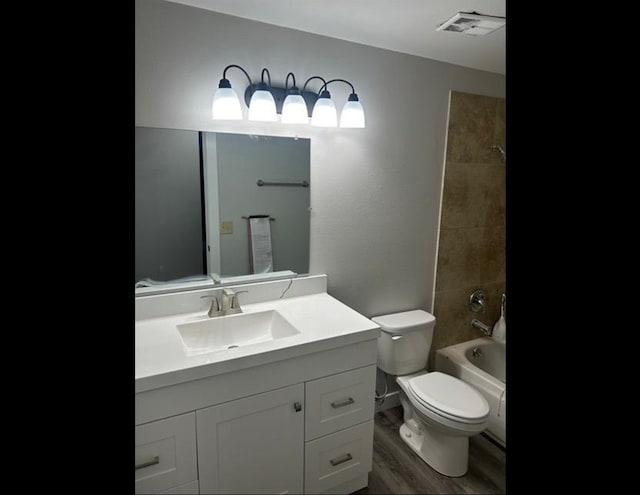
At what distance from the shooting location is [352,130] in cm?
195

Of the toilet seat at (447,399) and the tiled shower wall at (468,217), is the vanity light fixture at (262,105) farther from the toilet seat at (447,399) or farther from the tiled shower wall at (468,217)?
the toilet seat at (447,399)

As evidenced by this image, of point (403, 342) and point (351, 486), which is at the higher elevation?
point (403, 342)

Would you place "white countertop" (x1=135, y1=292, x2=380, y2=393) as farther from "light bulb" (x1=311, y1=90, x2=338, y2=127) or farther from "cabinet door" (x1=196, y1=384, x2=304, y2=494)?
"light bulb" (x1=311, y1=90, x2=338, y2=127)

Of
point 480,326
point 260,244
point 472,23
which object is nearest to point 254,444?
point 260,244

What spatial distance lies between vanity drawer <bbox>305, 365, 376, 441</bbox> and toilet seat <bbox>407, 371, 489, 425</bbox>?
0.37 metres

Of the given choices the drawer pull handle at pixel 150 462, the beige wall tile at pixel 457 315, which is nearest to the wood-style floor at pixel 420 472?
the beige wall tile at pixel 457 315

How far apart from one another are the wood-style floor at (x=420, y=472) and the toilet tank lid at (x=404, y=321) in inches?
25.1

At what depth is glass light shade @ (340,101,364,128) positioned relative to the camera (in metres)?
1.81

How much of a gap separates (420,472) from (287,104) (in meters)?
1.92

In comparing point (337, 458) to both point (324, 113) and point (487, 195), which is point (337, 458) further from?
point (487, 195)

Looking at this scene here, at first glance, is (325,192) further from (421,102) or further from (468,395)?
(468,395)

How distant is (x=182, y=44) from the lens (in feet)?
5.06
